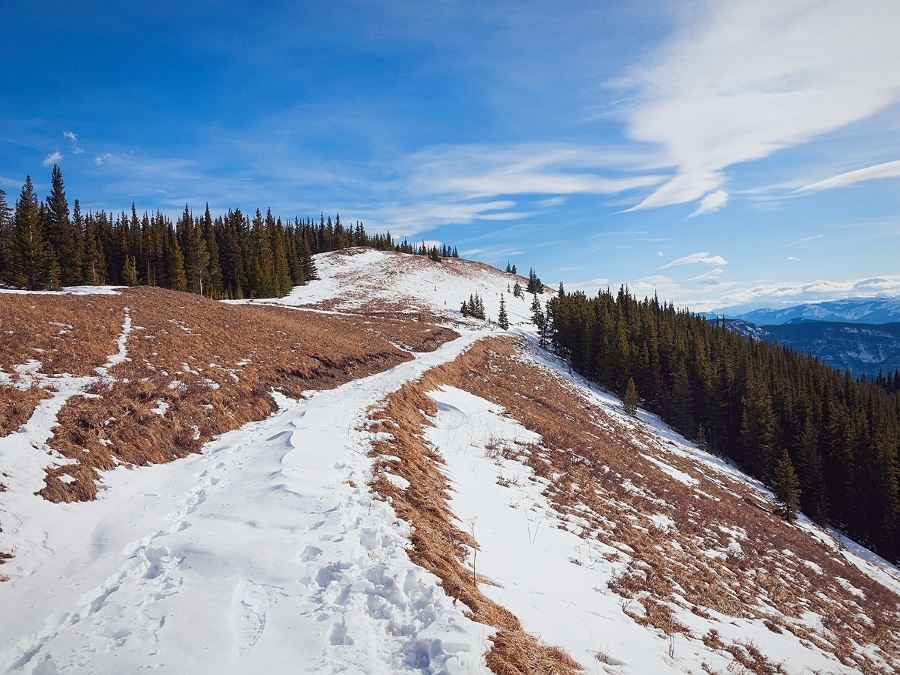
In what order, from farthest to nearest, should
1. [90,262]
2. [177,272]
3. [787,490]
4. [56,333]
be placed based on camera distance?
1. [177,272]
2. [90,262]
3. [787,490]
4. [56,333]

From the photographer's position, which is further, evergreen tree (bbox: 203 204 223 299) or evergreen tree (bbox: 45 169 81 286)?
evergreen tree (bbox: 203 204 223 299)

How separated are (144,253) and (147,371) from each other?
2885 inches

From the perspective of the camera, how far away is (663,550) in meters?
11.1

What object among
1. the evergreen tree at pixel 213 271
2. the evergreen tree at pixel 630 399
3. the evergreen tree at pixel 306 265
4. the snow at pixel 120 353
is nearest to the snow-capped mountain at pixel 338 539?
the snow at pixel 120 353

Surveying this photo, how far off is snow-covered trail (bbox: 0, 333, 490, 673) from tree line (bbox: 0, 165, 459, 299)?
2066 inches

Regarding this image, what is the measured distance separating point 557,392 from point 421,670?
3545 cm

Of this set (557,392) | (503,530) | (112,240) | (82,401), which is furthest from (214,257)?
(503,530)

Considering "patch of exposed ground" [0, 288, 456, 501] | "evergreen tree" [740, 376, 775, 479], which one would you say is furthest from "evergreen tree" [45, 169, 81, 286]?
"evergreen tree" [740, 376, 775, 479]

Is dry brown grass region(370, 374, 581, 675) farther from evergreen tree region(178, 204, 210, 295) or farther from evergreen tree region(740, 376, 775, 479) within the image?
evergreen tree region(178, 204, 210, 295)

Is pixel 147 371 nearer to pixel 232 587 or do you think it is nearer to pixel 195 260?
pixel 232 587

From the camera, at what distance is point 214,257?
7344 centimetres

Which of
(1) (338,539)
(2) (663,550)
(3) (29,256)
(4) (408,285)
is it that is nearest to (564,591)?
(1) (338,539)

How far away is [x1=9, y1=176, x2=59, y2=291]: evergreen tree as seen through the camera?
140ft

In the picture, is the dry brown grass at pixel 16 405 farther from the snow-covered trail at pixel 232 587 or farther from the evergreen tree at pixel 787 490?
the evergreen tree at pixel 787 490
